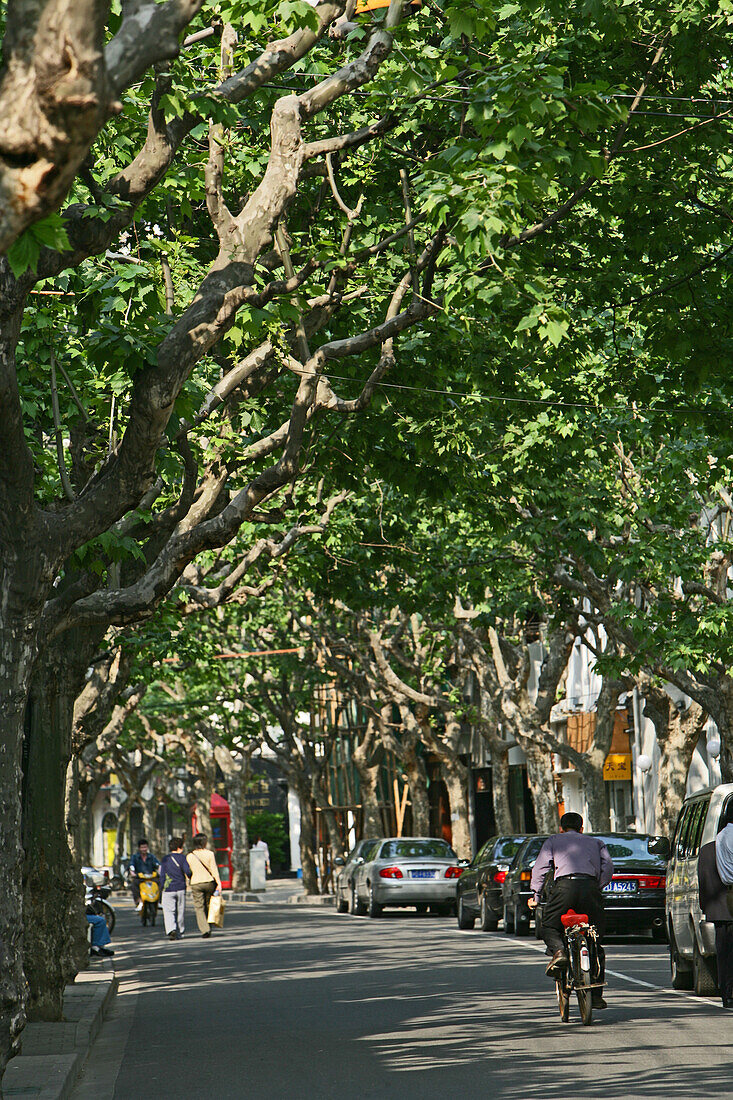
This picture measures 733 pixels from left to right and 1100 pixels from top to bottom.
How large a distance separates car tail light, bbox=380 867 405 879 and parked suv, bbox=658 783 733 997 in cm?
1859

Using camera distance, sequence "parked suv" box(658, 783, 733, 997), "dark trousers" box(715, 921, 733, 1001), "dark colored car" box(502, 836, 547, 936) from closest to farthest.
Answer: "dark trousers" box(715, 921, 733, 1001)
"parked suv" box(658, 783, 733, 997)
"dark colored car" box(502, 836, 547, 936)

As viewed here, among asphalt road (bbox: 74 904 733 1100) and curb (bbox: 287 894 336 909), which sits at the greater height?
asphalt road (bbox: 74 904 733 1100)

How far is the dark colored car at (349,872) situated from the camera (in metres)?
36.7

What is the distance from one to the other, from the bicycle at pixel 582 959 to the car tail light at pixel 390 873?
70.9 feet

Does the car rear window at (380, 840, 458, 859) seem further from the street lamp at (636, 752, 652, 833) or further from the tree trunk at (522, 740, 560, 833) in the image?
the street lamp at (636, 752, 652, 833)

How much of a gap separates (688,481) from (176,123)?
1332cm

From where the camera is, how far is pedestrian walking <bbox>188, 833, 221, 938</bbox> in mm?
28828

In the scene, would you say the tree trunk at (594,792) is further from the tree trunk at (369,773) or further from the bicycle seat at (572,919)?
the bicycle seat at (572,919)

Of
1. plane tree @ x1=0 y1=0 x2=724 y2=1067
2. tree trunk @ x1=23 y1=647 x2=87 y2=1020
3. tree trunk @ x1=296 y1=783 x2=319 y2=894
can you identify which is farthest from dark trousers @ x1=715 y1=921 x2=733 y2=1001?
tree trunk @ x1=296 y1=783 x2=319 y2=894

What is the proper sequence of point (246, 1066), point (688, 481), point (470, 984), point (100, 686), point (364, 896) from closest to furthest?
point (246, 1066) < point (470, 984) < point (688, 481) < point (100, 686) < point (364, 896)

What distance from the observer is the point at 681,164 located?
13.7 metres

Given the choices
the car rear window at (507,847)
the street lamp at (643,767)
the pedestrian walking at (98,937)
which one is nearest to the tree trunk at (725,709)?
the car rear window at (507,847)

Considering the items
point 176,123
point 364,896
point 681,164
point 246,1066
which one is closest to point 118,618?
point 246,1066

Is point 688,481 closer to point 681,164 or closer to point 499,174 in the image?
point 681,164
